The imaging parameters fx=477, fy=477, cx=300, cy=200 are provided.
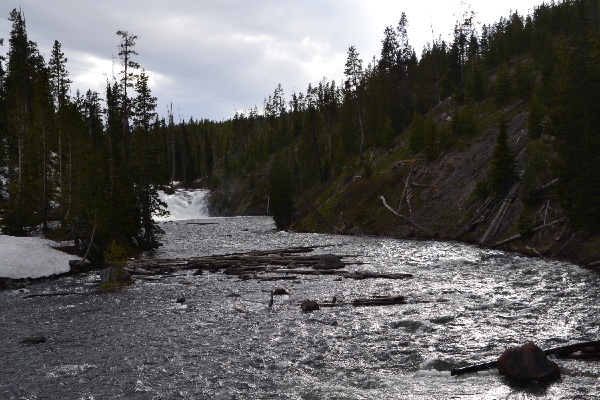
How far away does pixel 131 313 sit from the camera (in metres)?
22.5

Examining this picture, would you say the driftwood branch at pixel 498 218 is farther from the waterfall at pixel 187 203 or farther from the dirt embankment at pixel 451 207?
the waterfall at pixel 187 203

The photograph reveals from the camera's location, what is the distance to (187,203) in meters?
131

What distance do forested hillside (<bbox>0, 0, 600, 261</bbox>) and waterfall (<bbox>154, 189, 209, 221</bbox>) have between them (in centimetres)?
3474

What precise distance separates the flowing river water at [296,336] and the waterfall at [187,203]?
314 feet

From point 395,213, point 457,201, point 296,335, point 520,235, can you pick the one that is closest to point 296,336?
point 296,335

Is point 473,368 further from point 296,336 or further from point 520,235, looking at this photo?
point 520,235

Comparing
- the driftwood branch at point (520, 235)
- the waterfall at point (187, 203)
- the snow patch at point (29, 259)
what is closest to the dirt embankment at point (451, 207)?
the driftwood branch at point (520, 235)

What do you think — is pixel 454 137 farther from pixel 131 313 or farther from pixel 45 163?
pixel 131 313

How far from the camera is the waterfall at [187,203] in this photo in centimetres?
12466

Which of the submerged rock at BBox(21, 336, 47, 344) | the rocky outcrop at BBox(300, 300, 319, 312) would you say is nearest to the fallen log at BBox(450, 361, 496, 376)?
the rocky outcrop at BBox(300, 300, 319, 312)

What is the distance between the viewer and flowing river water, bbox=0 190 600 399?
42.6 feet

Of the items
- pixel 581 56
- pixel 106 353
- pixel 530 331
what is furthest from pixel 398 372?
pixel 581 56

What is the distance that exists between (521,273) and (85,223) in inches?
1295

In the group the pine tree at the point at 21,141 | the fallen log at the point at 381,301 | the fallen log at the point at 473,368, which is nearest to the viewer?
the fallen log at the point at 473,368
